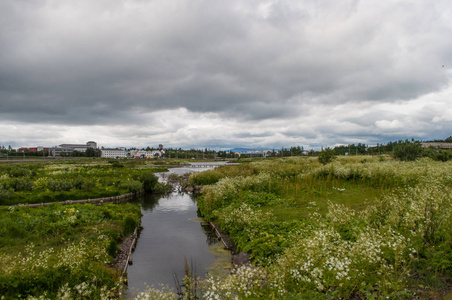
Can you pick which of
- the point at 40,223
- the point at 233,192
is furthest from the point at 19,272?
the point at 233,192

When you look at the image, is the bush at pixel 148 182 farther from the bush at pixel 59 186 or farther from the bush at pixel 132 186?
the bush at pixel 59 186

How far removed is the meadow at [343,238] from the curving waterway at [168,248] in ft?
5.16

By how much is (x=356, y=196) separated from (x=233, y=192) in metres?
9.90

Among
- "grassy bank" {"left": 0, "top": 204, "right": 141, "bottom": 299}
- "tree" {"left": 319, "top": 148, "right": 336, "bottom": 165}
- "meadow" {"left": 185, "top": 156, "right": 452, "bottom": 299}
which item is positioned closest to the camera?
"meadow" {"left": 185, "top": 156, "right": 452, "bottom": 299}

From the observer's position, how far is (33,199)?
23.8 meters

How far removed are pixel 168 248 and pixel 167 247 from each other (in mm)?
200

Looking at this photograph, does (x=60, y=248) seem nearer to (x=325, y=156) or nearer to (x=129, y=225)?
(x=129, y=225)

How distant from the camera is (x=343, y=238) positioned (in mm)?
9820

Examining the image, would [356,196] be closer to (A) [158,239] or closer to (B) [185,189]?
(A) [158,239]

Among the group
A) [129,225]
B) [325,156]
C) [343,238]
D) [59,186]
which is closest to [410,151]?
[325,156]

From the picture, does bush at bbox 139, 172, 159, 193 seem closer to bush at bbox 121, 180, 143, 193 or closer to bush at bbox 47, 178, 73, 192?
bush at bbox 121, 180, 143, 193

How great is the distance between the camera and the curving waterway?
11.6 m

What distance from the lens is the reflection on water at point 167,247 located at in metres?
11.7

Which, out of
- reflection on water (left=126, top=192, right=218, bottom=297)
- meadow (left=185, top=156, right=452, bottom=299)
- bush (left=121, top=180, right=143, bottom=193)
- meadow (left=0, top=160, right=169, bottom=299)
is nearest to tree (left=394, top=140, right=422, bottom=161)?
meadow (left=185, top=156, right=452, bottom=299)
